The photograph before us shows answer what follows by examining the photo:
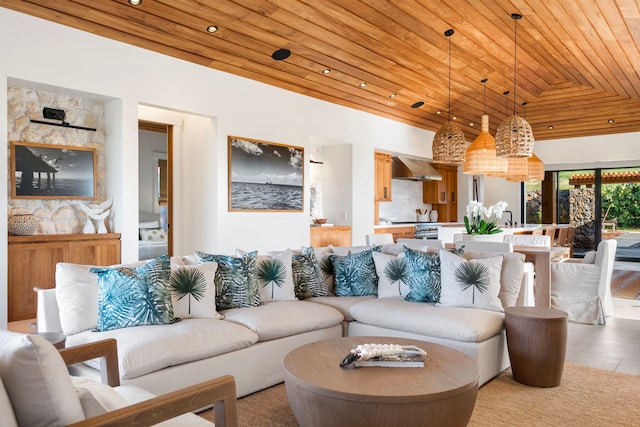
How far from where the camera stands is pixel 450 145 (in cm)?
560

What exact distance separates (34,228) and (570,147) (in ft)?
34.4

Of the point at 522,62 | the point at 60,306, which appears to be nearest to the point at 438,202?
the point at 522,62

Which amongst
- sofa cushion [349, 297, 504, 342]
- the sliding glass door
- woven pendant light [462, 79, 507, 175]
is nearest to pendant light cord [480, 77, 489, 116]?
woven pendant light [462, 79, 507, 175]

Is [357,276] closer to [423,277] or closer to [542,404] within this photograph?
[423,277]

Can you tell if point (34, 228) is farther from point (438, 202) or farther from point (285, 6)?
point (438, 202)

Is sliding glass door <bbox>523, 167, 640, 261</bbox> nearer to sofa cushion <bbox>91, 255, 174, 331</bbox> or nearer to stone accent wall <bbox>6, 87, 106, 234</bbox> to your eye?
stone accent wall <bbox>6, 87, 106, 234</bbox>

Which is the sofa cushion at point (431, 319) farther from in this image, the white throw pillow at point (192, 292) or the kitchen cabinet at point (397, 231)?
the kitchen cabinet at point (397, 231)

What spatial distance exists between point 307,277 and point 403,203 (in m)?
6.81

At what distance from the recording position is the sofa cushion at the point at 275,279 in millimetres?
3939

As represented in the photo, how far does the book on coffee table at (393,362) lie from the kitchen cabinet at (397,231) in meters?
6.21

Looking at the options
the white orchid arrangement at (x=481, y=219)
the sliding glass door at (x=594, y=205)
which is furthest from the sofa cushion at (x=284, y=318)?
the sliding glass door at (x=594, y=205)

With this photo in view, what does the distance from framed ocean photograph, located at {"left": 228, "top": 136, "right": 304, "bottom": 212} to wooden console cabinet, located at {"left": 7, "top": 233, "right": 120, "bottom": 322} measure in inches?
72.1

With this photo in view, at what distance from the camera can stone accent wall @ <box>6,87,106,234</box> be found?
4508mm

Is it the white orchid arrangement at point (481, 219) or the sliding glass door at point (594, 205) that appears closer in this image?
the white orchid arrangement at point (481, 219)
